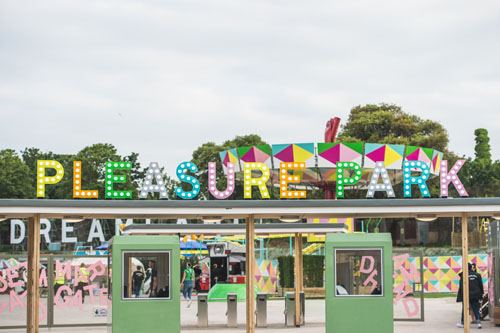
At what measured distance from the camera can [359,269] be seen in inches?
576

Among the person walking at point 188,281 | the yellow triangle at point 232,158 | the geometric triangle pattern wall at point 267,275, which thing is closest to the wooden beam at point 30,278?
the person walking at point 188,281

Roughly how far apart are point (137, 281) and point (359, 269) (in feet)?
14.2

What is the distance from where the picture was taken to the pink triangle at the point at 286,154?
104 feet

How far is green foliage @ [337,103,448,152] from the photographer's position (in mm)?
60438

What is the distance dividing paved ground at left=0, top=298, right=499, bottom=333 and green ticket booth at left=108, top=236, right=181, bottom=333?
5.48 metres

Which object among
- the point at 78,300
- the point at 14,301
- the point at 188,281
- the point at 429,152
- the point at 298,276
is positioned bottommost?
the point at 188,281

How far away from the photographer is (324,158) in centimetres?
3183

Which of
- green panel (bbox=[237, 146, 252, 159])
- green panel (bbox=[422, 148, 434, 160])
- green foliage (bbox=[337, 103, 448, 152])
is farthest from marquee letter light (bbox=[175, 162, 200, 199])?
green foliage (bbox=[337, 103, 448, 152])

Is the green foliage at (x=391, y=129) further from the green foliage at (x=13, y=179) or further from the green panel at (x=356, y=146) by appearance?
the green foliage at (x=13, y=179)

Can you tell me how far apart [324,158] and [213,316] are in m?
10.2

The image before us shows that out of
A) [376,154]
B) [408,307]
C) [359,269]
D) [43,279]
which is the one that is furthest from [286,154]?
[359,269]

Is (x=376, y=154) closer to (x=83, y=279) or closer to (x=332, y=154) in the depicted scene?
(x=332, y=154)

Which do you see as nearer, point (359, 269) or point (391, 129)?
point (359, 269)

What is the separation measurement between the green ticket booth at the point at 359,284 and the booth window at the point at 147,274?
3139 mm
